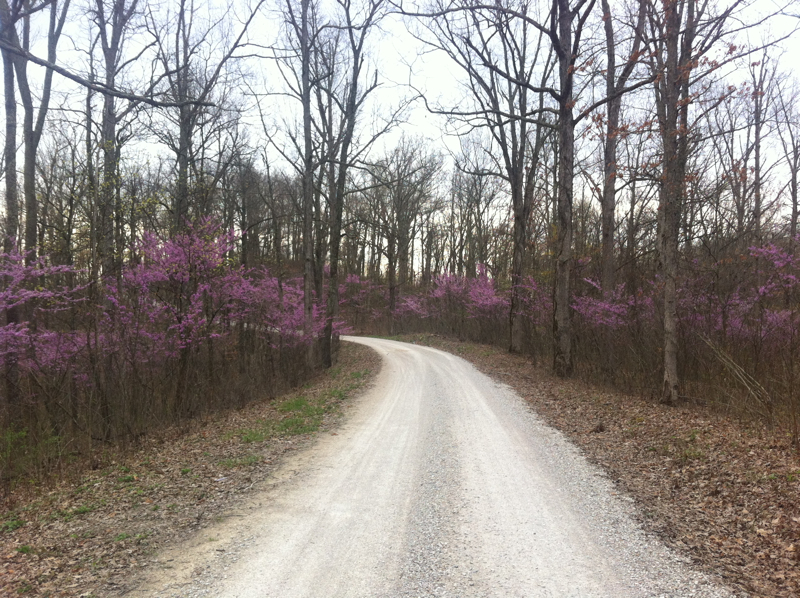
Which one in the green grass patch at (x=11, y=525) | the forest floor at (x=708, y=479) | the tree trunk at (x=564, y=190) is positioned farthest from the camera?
the tree trunk at (x=564, y=190)

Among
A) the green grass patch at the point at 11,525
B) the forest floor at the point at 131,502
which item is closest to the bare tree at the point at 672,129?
the forest floor at the point at 131,502

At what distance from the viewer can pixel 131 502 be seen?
4.77 m

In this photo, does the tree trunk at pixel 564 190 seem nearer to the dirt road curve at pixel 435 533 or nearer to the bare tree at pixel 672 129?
the bare tree at pixel 672 129

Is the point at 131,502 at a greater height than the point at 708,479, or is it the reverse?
the point at 708,479

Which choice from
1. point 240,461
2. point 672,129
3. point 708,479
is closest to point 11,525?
point 240,461

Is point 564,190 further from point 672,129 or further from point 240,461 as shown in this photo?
point 240,461

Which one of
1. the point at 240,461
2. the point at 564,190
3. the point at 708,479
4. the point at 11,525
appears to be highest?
the point at 564,190

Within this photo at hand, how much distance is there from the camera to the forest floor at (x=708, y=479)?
3.45 m

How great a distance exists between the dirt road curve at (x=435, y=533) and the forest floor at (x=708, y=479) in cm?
33

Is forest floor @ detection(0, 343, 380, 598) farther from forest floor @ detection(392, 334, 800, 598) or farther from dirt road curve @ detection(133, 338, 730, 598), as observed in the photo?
forest floor @ detection(392, 334, 800, 598)

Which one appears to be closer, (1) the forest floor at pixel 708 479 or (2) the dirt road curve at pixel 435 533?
(2) the dirt road curve at pixel 435 533

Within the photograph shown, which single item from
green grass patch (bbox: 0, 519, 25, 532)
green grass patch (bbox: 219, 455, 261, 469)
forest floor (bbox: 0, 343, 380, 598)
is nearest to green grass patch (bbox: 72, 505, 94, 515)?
forest floor (bbox: 0, 343, 380, 598)

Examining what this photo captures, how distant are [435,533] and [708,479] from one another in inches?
126

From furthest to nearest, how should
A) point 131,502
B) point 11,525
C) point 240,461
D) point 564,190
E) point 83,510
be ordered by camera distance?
point 564,190 → point 240,461 → point 131,502 → point 83,510 → point 11,525
